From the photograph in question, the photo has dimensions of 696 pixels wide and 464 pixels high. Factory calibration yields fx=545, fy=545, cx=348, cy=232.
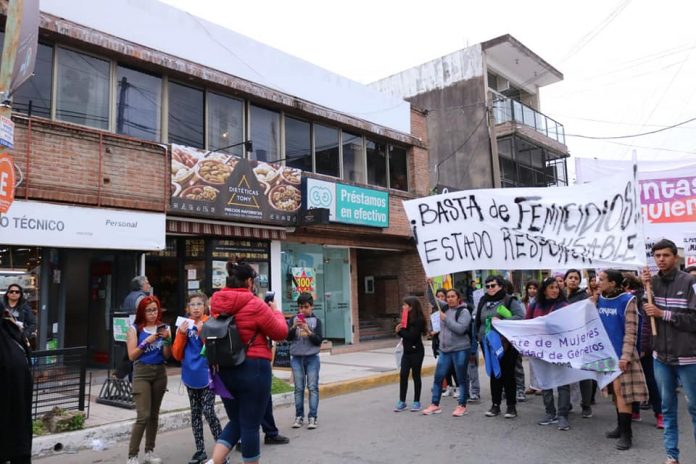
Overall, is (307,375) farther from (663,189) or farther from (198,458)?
(663,189)

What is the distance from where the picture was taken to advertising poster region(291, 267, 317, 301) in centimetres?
1420

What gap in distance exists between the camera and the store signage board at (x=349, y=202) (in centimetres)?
1379

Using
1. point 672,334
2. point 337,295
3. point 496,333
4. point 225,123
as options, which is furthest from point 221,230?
point 672,334

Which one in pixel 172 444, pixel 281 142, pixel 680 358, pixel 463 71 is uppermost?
pixel 463 71

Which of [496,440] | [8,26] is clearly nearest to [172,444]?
[496,440]

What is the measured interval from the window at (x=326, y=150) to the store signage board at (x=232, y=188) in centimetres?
138

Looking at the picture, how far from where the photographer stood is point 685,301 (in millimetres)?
4738

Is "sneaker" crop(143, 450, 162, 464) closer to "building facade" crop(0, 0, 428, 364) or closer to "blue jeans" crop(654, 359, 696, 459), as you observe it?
"building facade" crop(0, 0, 428, 364)

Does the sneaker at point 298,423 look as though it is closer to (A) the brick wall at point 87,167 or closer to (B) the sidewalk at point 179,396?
(B) the sidewalk at point 179,396

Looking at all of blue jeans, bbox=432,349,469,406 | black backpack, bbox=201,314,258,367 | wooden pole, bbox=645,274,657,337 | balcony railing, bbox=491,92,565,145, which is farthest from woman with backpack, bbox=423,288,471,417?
balcony railing, bbox=491,92,565,145

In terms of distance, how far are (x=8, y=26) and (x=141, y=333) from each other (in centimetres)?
393

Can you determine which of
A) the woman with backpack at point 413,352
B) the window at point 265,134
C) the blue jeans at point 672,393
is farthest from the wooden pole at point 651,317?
the window at point 265,134

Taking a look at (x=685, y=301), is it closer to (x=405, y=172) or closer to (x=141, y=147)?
→ (x=141, y=147)

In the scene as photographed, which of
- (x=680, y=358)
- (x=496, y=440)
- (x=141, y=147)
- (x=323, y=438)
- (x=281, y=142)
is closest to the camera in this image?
(x=680, y=358)
